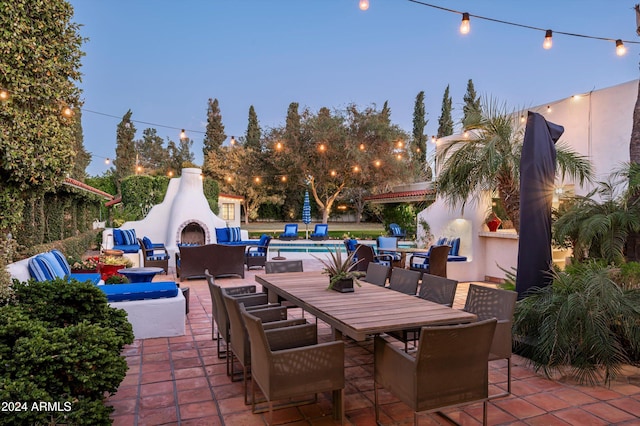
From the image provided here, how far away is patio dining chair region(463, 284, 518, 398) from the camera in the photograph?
3.37 m

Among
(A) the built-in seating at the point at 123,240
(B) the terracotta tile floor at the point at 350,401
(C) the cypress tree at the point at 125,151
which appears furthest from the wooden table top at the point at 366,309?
(C) the cypress tree at the point at 125,151

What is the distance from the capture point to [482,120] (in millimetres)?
6922

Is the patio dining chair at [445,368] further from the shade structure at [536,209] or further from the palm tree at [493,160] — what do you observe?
the palm tree at [493,160]

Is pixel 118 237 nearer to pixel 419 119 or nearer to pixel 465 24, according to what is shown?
pixel 465 24

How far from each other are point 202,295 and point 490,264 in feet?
21.0

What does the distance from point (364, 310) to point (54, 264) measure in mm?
4419

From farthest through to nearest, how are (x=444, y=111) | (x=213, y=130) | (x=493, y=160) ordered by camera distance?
1. (x=213, y=130)
2. (x=444, y=111)
3. (x=493, y=160)

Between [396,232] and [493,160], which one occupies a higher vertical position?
[493,160]

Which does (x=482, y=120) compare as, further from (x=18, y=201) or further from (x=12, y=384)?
(x=18, y=201)

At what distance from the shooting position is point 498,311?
361 cm

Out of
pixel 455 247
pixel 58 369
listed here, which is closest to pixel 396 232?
pixel 455 247

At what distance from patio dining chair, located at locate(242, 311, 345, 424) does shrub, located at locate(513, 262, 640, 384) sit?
2309mm

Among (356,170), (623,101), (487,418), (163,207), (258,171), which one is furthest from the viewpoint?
(258,171)

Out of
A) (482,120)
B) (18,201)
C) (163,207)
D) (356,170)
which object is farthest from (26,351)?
(356,170)
